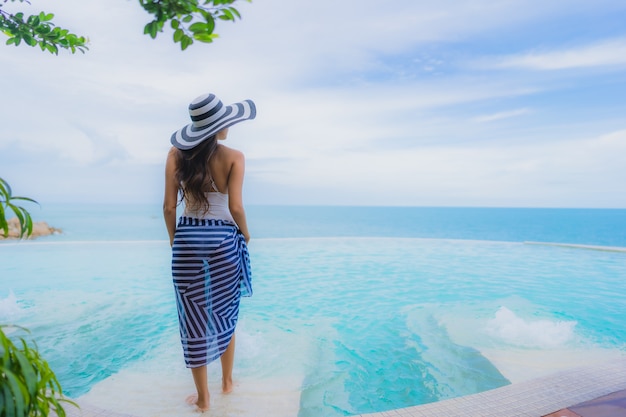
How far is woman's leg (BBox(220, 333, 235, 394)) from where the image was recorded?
2.36 meters

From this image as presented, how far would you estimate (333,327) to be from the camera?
13.5 ft

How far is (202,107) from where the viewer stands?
79.7 inches

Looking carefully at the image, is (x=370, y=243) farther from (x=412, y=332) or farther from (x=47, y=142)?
(x=47, y=142)

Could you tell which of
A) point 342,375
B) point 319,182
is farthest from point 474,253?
point 319,182

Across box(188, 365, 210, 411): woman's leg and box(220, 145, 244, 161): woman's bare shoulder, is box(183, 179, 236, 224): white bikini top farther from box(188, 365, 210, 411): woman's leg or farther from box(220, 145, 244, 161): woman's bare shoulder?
box(188, 365, 210, 411): woman's leg

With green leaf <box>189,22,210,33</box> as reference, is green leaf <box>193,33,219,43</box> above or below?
below

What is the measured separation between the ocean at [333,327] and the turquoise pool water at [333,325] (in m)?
0.02

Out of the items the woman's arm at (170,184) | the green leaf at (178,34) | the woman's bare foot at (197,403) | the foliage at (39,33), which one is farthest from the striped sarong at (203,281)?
the green leaf at (178,34)

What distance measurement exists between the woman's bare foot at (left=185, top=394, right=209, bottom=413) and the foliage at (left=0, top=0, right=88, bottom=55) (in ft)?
6.53

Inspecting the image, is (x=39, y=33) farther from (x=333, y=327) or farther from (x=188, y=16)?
(x=333, y=327)

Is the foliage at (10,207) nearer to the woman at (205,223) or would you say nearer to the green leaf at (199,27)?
the green leaf at (199,27)

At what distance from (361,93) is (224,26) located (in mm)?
11701

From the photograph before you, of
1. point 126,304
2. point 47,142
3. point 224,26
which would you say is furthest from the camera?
point 47,142

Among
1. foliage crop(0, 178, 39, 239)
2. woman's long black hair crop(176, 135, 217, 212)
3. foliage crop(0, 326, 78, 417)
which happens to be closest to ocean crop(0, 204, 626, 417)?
woman's long black hair crop(176, 135, 217, 212)
